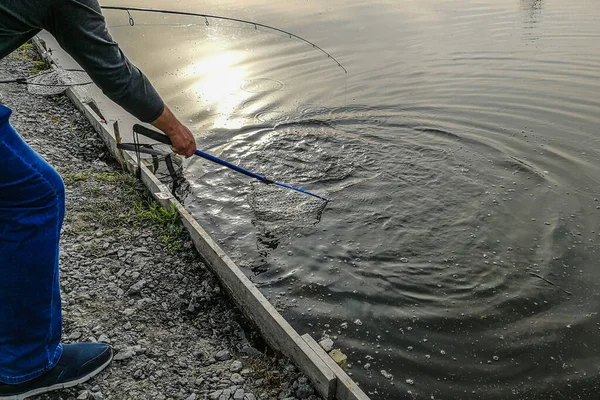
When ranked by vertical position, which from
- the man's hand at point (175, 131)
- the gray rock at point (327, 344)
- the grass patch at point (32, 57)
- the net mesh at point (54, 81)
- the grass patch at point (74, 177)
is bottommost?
the gray rock at point (327, 344)

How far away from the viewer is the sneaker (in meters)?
2.68

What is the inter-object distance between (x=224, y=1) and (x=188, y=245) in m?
15.7

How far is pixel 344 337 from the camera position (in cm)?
404

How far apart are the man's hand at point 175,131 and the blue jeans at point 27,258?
606 mm

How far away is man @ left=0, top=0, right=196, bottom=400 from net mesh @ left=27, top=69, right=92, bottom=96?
6591 mm

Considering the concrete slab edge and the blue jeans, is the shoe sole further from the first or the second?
the concrete slab edge

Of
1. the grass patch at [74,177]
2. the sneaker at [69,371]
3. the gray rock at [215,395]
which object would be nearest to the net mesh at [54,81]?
the grass patch at [74,177]

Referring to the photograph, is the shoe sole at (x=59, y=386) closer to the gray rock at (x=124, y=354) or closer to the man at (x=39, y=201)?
the man at (x=39, y=201)

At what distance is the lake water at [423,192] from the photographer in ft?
12.9

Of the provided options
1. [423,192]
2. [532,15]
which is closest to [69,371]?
[423,192]

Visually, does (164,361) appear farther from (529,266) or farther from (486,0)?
(486,0)

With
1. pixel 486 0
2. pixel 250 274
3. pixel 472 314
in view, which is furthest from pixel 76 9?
pixel 486 0

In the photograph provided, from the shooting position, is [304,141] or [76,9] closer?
[76,9]

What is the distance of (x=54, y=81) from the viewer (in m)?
8.66
